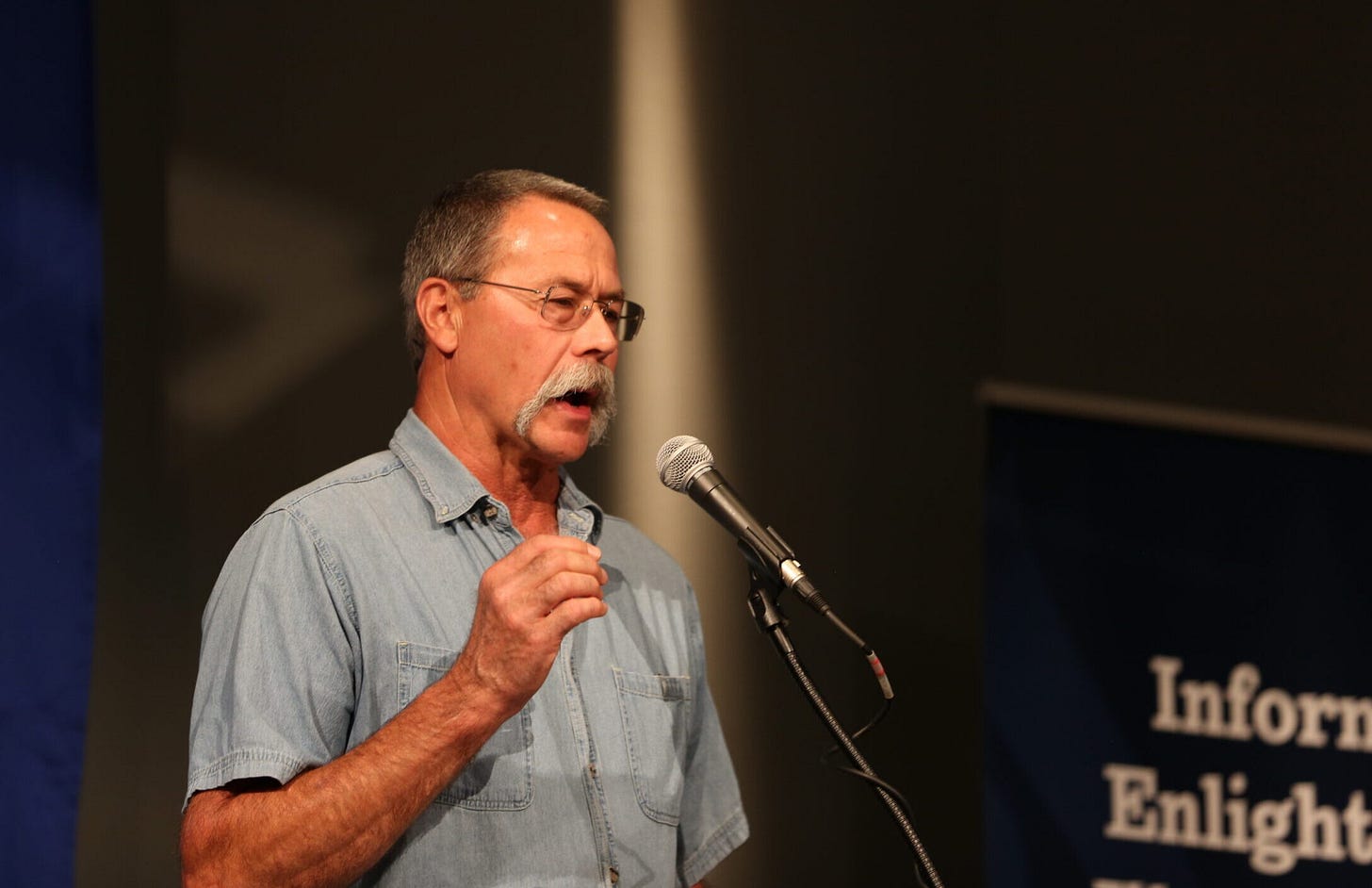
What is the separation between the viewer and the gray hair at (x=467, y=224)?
191cm

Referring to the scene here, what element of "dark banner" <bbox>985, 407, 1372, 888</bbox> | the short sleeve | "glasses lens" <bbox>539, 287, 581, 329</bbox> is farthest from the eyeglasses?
"dark banner" <bbox>985, 407, 1372, 888</bbox>

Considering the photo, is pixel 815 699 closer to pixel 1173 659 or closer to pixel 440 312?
pixel 440 312

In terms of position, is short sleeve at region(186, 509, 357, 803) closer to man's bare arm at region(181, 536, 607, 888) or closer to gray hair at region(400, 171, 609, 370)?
man's bare arm at region(181, 536, 607, 888)

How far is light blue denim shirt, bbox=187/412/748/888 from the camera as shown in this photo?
153 centimetres

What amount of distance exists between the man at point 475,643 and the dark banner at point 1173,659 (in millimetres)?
1081

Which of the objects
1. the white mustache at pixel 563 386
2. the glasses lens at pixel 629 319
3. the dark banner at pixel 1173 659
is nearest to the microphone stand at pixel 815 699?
the white mustache at pixel 563 386

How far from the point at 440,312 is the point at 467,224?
14 cm

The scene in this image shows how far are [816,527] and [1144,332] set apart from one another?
3.30 feet

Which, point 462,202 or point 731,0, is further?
point 731,0

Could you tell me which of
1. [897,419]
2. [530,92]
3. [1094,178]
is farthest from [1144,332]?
[530,92]

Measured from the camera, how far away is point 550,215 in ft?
6.34

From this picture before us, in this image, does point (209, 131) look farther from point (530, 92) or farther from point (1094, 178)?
point (1094, 178)

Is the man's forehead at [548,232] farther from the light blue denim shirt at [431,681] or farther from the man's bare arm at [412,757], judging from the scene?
the man's bare arm at [412,757]

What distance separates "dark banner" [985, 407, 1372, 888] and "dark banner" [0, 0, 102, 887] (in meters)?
1.89
